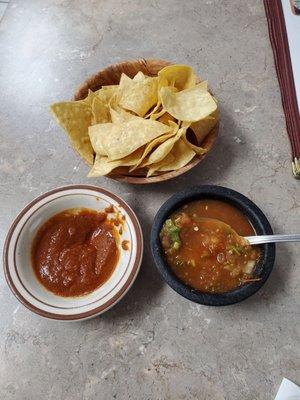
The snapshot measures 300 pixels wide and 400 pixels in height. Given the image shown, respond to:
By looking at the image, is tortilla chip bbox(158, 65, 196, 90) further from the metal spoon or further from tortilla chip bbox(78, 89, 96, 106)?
the metal spoon

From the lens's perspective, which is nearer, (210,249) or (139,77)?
(210,249)

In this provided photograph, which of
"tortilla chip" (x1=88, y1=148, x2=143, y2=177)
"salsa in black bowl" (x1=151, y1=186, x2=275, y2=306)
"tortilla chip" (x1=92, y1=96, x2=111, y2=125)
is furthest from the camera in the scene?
"tortilla chip" (x1=92, y1=96, x2=111, y2=125)

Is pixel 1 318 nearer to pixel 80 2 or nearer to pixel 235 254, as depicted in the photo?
pixel 235 254

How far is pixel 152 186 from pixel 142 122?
218 mm

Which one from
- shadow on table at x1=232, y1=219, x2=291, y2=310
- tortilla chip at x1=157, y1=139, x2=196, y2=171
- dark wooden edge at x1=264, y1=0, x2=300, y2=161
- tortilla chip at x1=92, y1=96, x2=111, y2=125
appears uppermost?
tortilla chip at x1=92, y1=96, x2=111, y2=125

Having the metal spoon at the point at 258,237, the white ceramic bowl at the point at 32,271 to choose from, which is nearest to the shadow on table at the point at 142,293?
the white ceramic bowl at the point at 32,271

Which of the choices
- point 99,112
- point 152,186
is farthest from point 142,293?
point 99,112

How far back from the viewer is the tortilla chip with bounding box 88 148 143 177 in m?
1.14

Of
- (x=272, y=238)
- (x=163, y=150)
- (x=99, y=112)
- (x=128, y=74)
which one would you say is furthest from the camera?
(x=128, y=74)

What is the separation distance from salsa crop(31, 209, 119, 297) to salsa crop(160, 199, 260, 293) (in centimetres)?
17

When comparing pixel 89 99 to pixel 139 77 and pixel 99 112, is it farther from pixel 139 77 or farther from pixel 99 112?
pixel 139 77

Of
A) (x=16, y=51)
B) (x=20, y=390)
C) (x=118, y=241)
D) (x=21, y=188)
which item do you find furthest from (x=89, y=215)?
(x=16, y=51)

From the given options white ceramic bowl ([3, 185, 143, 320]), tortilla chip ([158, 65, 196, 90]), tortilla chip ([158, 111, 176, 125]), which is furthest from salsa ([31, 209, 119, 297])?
tortilla chip ([158, 65, 196, 90])

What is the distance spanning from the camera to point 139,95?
1.23 metres
